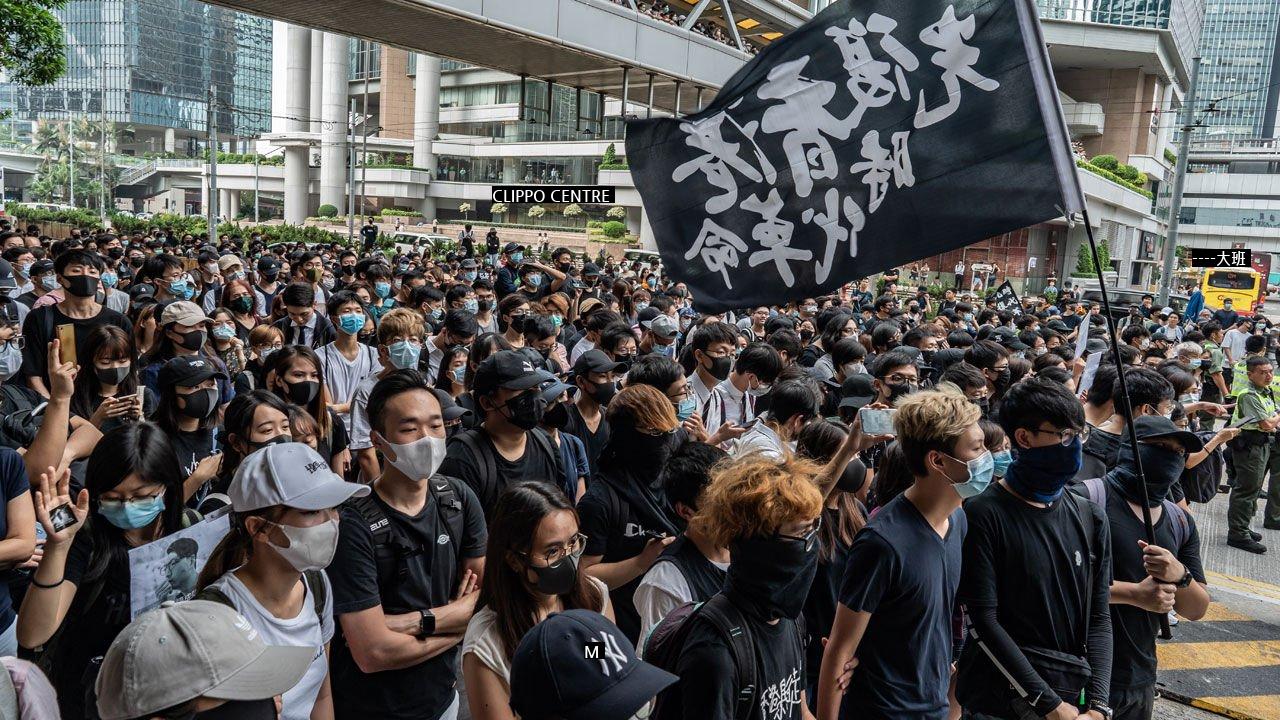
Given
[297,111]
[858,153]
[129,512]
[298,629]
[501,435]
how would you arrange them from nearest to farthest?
[298,629] < [129,512] < [501,435] < [858,153] < [297,111]

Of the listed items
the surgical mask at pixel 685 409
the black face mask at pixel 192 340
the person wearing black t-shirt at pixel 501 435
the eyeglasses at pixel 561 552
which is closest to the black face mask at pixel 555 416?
the person wearing black t-shirt at pixel 501 435

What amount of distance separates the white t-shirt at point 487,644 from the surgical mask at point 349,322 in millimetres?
4342

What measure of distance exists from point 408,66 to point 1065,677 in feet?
245

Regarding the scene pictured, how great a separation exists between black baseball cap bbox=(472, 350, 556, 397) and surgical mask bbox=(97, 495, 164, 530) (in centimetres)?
133

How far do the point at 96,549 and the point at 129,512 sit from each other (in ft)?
0.49

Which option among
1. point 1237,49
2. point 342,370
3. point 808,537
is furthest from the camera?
point 1237,49

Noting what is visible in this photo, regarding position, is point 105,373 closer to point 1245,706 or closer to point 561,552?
point 561,552

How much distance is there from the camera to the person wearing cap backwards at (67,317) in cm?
564

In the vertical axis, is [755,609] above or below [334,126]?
below

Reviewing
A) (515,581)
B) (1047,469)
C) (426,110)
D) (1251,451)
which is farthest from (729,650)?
(426,110)

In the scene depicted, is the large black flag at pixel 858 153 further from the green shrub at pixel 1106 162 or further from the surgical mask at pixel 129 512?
the green shrub at pixel 1106 162

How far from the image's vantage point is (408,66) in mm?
70750

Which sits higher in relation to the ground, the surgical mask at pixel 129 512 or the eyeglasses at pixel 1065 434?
the eyeglasses at pixel 1065 434

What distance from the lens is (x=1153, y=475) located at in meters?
3.68
